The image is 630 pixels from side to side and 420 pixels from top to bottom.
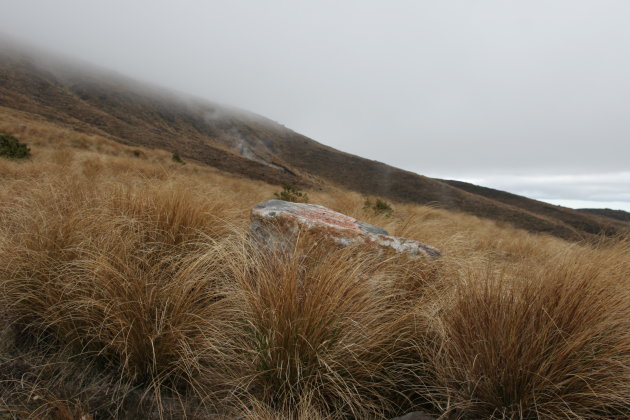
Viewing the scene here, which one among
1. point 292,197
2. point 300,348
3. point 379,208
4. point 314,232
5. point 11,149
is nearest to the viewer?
point 300,348

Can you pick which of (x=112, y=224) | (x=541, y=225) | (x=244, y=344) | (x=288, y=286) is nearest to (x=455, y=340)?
(x=288, y=286)

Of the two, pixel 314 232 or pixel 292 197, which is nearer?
pixel 314 232

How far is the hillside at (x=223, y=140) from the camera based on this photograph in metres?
25.4

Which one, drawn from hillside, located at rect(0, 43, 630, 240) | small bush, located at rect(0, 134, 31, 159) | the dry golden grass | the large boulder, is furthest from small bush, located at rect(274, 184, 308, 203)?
hillside, located at rect(0, 43, 630, 240)

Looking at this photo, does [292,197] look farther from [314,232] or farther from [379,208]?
[314,232]

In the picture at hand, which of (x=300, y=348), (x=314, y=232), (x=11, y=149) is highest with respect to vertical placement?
(x=314, y=232)

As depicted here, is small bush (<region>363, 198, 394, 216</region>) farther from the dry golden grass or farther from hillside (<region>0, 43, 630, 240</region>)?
hillside (<region>0, 43, 630, 240</region>)

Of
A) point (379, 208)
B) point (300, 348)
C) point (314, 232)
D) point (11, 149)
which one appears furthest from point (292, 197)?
point (11, 149)

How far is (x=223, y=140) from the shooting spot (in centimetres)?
6200

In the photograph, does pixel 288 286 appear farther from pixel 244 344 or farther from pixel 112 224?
pixel 112 224

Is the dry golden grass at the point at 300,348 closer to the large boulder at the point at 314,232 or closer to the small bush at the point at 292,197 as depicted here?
the large boulder at the point at 314,232

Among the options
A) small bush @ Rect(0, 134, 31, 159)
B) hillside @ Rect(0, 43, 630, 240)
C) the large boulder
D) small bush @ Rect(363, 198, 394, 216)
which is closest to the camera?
the large boulder

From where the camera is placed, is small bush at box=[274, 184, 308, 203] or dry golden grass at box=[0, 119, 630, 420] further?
small bush at box=[274, 184, 308, 203]

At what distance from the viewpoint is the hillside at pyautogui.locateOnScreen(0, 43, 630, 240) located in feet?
83.5
